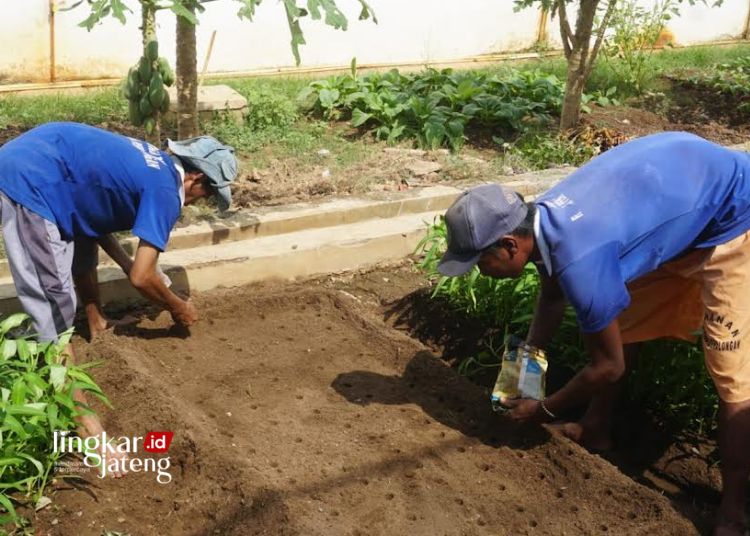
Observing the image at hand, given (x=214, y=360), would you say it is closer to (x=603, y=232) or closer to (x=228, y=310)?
(x=228, y=310)

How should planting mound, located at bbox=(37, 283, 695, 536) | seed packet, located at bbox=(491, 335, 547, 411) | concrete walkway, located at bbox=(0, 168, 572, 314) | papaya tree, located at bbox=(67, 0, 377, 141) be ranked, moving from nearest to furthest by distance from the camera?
planting mound, located at bbox=(37, 283, 695, 536)
seed packet, located at bbox=(491, 335, 547, 411)
papaya tree, located at bbox=(67, 0, 377, 141)
concrete walkway, located at bbox=(0, 168, 572, 314)

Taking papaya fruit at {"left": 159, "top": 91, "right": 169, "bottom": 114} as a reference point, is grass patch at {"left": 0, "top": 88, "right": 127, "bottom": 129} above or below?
below

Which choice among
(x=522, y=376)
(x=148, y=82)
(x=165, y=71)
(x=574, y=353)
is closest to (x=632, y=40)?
(x=165, y=71)

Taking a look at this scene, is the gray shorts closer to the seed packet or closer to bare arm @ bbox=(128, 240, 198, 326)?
bare arm @ bbox=(128, 240, 198, 326)

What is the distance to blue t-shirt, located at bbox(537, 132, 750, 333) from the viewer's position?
3.13 metres

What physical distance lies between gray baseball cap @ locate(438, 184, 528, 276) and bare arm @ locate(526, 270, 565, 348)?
0.60 m

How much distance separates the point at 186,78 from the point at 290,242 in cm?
125

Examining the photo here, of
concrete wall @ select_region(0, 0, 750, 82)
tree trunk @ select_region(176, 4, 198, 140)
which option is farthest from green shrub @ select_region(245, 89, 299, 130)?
tree trunk @ select_region(176, 4, 198, 140)

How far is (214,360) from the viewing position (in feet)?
15.0

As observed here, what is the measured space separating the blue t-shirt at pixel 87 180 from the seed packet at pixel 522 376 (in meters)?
1.55

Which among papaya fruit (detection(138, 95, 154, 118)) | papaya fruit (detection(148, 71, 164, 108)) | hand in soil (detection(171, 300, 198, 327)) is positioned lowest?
hand in soil (detection(171, 300, 198, 327))

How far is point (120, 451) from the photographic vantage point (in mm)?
3705

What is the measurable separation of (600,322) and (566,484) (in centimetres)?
90

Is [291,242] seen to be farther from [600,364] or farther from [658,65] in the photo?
[658,65]
